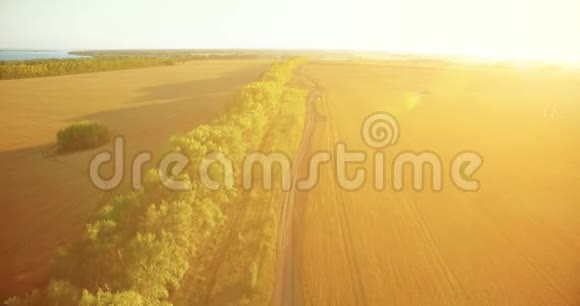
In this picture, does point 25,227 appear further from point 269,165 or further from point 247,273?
point 269,165

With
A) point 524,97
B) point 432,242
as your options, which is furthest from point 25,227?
point 524,97

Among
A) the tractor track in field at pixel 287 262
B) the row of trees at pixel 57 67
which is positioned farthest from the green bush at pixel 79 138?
the row of trees at pixel 57 67

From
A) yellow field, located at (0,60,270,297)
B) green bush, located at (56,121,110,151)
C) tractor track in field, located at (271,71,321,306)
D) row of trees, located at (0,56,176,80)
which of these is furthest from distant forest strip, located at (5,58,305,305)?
row of trees, located at (0,56,176,80)

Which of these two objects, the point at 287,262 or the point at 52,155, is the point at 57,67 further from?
the point at 287,262

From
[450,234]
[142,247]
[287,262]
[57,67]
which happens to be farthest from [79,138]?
[57,67]

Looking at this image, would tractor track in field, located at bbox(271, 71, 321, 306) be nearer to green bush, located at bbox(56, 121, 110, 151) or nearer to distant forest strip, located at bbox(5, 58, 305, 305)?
distant forest strip, located at bbox(5, 58, 305, 305)

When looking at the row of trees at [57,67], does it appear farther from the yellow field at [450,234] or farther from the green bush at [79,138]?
the yellow field at [450,234]
